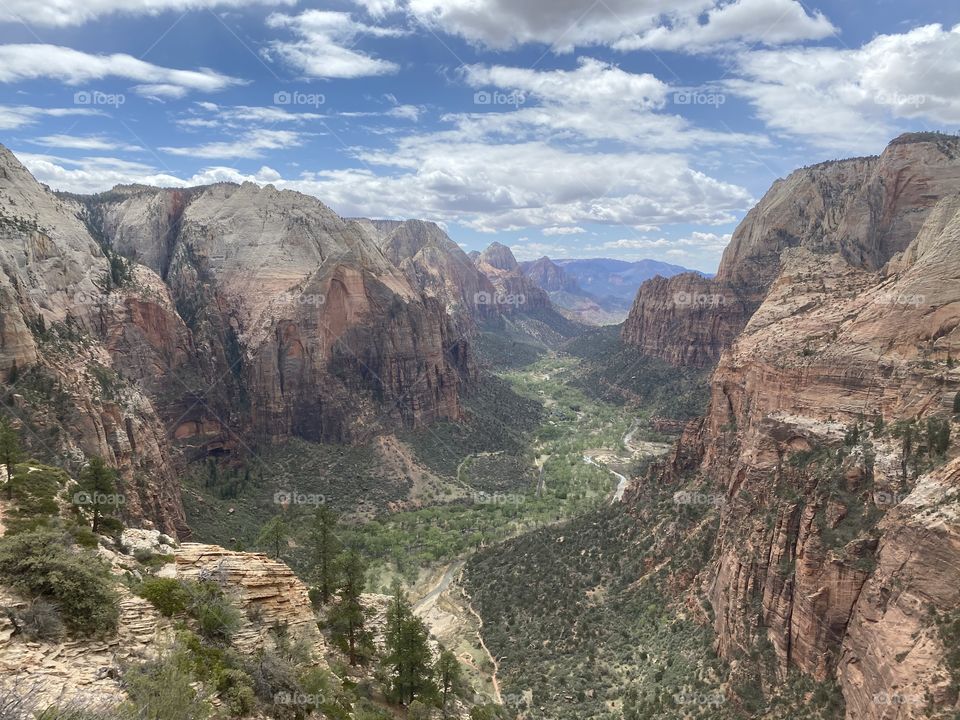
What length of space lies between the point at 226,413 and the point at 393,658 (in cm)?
7350

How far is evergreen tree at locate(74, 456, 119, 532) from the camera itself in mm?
30203

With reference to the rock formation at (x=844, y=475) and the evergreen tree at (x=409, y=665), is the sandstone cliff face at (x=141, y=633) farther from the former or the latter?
the rock formation at (x=844, y=475)

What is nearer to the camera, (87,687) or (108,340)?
(87,687)

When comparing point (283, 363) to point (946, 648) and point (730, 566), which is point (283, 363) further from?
point (946, 648)

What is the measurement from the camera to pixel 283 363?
100188 mm

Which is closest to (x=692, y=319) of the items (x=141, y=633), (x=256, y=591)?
(x=256, y=591)

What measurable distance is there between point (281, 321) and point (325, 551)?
7253 centimetres

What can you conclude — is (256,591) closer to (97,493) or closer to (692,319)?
(97,493)

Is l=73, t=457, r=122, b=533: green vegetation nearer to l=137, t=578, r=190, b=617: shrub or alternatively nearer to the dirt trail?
l=137, t=578, r=190, b=617: shrub

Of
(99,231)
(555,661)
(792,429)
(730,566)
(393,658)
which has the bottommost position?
(555,661)

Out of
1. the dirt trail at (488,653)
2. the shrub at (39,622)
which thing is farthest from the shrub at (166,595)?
the dirt trail at (488,653)

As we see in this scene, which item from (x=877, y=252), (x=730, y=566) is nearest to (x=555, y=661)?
(x=730, y=566)

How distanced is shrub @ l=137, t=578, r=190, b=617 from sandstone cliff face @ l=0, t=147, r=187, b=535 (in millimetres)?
25086

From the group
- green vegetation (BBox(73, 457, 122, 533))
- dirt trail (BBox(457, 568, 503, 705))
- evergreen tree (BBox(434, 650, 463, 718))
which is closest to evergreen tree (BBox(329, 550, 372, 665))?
evergreen tree (BBox(434, 650, 463, 718))
